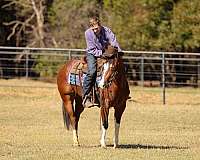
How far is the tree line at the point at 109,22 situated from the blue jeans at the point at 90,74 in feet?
65.7

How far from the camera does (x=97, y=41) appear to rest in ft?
39.7

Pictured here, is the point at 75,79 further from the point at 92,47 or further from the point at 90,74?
the point at 92,47

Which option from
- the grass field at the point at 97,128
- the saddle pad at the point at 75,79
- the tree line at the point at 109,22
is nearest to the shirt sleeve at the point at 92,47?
the saddle pad at the point at 75,79

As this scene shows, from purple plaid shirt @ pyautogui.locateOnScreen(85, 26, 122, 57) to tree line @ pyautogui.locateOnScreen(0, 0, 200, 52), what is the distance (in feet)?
65.5

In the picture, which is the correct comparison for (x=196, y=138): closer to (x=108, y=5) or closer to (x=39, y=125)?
(x=39, y=125)

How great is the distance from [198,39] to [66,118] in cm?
1955

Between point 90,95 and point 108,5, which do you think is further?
point 108,5

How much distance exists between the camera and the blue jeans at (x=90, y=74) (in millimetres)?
12078

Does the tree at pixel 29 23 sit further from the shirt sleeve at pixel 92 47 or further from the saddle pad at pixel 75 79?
the shirt sleeve at pixel 92 47

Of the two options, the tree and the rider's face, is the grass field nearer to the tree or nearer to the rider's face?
the rider's face

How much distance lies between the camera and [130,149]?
11.7 meters

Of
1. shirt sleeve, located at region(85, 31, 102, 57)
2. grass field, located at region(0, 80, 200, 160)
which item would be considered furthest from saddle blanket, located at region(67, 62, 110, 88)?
grass field, located at region(0, 80, 200, 160)

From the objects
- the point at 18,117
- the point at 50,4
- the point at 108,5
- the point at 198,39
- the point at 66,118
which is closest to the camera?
the point at 66,118

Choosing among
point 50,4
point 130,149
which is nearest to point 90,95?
point 130,149
